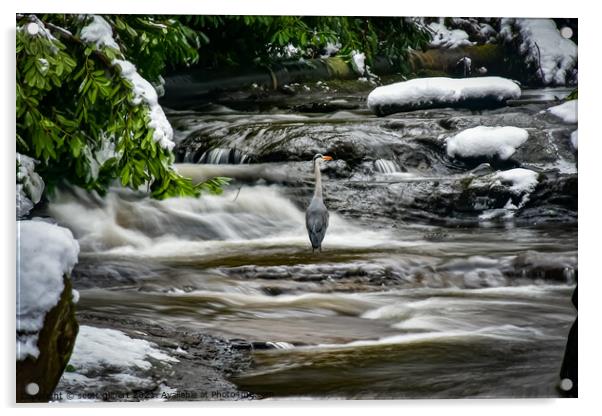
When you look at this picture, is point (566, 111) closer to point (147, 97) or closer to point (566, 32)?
point (566, 32)

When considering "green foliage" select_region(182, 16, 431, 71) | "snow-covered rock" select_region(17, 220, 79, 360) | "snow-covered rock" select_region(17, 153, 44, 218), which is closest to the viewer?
"snow-covered rock" select_region(17, 220, 79, 360)

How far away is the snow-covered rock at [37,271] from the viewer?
3049mm

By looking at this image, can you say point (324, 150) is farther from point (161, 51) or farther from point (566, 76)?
point (566, 76)

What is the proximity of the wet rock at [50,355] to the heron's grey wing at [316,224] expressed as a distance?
34.9 inches

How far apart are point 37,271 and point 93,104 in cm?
64

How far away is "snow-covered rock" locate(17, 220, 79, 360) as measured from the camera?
305 centimetres

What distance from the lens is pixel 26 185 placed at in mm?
3180

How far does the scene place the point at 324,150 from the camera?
11.1 ft

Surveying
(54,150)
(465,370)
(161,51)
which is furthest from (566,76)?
(54,150)

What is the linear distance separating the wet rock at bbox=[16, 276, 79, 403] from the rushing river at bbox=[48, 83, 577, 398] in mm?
68

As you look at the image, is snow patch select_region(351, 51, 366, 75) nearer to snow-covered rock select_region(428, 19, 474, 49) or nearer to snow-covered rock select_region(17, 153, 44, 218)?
snow-covered rock select_region(428, 19, 474, 49)

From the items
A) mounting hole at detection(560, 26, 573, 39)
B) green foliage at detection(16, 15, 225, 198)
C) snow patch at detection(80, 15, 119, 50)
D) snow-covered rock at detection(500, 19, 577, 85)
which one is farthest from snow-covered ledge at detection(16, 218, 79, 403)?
mounting hole at detection(560, 26, 573, 39)

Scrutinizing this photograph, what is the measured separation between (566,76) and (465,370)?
3.86 ft

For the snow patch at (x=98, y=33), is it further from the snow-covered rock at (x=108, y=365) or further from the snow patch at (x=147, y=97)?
the snow-covered rock at (x=108, y=365)
